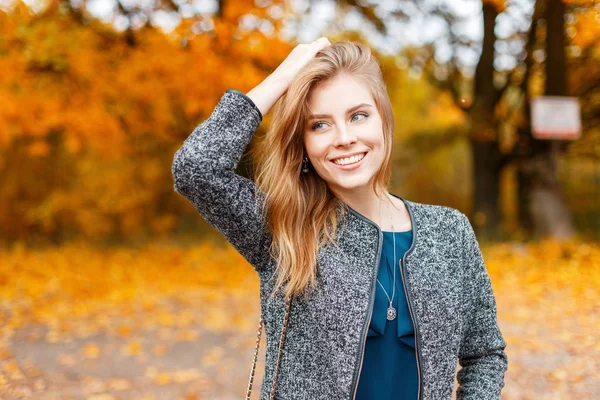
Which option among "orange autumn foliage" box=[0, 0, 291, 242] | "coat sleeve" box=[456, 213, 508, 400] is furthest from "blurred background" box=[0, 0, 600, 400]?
"coat sleeve" box=[456, 213, 508, 400]

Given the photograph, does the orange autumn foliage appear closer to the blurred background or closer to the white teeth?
the blurred background

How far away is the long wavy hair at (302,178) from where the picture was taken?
1.66 metres

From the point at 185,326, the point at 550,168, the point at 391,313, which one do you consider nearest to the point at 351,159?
the point at 391,313

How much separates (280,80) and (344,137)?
0.81ft

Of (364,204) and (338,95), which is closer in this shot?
(338,95)

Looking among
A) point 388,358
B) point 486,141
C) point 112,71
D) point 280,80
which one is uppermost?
point 486,141

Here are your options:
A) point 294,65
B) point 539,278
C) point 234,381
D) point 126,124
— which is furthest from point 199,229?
point 294,65

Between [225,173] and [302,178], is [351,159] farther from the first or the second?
[225,173]

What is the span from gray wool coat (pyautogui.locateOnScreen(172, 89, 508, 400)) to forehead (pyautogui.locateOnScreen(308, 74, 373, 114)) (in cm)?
17

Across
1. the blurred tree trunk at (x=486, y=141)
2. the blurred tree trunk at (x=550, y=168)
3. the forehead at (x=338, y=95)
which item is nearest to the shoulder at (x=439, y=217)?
the forehead at (x=338, y=95)

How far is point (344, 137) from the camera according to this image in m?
1.65

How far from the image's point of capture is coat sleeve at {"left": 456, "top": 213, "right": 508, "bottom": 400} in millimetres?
1738

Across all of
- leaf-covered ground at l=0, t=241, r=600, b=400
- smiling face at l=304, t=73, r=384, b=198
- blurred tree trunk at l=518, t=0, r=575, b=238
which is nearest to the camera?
smiling face at l=304, t=73, r=384, b=198

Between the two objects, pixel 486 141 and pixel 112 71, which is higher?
pixel 486 141
